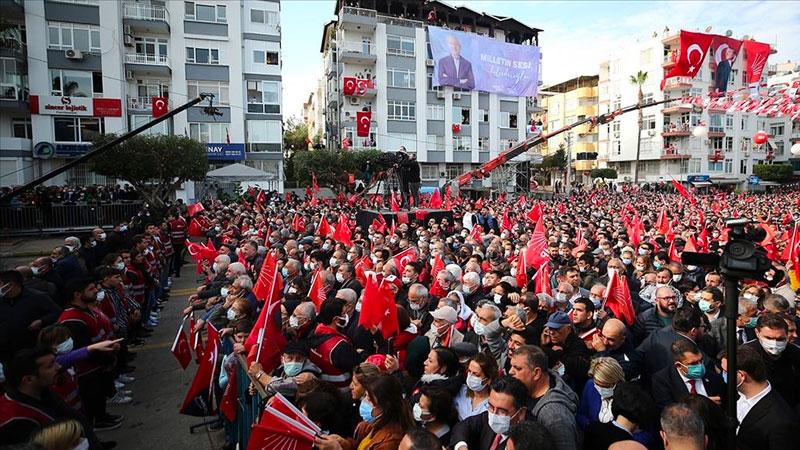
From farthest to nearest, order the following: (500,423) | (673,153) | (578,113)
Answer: (578,113) → (673,153) → (500,423)

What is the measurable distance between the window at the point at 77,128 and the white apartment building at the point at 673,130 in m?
54.2

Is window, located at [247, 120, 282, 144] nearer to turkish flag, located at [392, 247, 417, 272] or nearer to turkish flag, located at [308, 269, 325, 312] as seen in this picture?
turkish flag, located at [392, 247, 417, 272]

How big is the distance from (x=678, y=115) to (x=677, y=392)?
63.2 metres

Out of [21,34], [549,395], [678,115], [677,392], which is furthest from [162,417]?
[678,115]

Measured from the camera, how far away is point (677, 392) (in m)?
3.69

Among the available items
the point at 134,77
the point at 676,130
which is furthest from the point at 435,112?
the point at 676,130

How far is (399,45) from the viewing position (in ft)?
152

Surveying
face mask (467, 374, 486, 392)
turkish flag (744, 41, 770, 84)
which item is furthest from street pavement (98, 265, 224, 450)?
turkish flag (744, 41, 770, 84)

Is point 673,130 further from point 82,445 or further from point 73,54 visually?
point 82,445

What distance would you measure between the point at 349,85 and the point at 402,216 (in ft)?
93.6

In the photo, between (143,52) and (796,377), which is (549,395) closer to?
(796,377)

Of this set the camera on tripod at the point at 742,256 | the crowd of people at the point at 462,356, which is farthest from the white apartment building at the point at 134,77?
the camera on tripod at the point at 742,256

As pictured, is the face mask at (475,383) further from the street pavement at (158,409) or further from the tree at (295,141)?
the tree at (295,141)

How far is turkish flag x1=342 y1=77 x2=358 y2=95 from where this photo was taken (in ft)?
140
